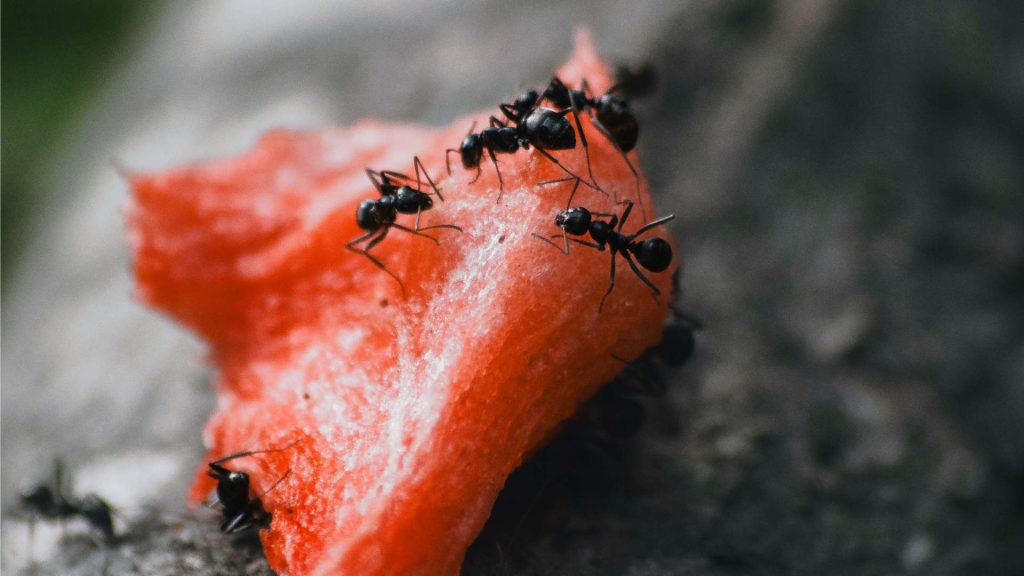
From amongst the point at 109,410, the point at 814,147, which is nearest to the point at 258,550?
the point at 109,410

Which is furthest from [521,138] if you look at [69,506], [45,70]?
[45,70]

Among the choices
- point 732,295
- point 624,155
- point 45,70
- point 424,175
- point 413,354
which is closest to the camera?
point 413,354

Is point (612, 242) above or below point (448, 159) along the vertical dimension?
below

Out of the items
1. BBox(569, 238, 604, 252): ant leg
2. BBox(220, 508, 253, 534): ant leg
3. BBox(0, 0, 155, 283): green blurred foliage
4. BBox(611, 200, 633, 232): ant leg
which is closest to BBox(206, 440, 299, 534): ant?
BBox(220, 508, 253, 534): ant leg

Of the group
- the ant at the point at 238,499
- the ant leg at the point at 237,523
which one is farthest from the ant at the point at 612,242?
the ant leg at the point at 237,523

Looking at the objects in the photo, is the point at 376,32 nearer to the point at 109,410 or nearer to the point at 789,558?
the point at 109,410

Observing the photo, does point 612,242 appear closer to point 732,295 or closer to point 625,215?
point 625,215

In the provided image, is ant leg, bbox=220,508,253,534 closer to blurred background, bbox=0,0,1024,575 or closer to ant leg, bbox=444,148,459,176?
blurred background, bbox=0,0,1024,575
